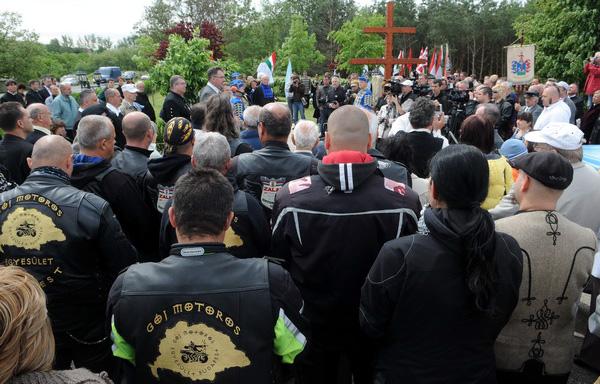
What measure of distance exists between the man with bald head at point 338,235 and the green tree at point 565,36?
18.3m

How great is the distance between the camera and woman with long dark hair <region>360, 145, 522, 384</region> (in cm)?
199

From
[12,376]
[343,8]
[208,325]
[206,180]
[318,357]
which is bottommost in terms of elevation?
[318,357]

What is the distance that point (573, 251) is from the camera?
7.58ft

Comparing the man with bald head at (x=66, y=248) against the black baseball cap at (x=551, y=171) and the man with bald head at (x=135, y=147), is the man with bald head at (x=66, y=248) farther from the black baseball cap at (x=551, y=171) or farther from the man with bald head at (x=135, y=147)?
the black baseball cap at (x=551, y=171)

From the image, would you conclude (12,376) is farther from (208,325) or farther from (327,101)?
(327,101)

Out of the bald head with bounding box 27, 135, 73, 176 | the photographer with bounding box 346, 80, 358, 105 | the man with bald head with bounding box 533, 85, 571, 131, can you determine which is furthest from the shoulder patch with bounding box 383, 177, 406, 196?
the photographer with bounding box 346, 80, 358, 105

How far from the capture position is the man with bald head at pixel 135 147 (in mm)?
3932

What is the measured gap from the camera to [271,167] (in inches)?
146

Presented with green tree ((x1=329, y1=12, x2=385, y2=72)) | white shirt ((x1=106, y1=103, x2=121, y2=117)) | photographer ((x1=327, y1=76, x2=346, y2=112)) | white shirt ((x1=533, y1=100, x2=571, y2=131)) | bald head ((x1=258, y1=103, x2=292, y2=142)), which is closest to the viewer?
bald head ((x1=258, y1=103, x2=292, y2=142))

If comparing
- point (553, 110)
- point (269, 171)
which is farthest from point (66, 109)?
point (553, 110)

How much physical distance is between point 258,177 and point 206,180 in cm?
173

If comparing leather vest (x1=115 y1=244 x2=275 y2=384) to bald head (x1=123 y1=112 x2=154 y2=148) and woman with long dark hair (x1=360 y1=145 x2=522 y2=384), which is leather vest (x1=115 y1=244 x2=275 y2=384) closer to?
woman with long dark hair (x1=360 y1=145 x2=522 y2=384)

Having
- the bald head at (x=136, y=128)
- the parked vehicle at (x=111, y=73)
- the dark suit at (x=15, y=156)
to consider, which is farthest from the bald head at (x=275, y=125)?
the parked vehicle at (x=111, y=73)

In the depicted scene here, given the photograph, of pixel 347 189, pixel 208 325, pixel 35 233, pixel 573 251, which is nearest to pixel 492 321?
pixel 573 251
